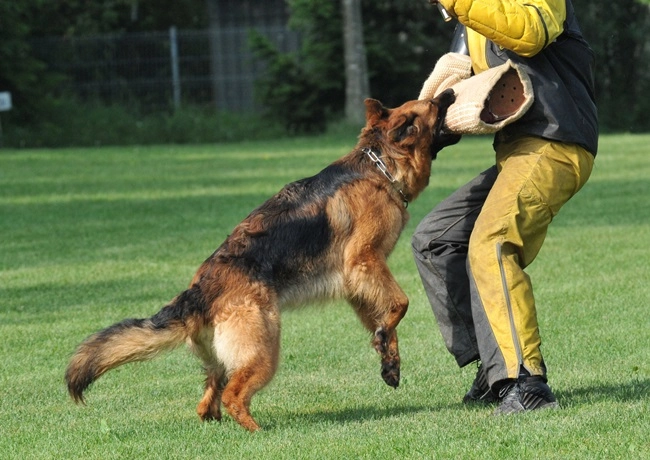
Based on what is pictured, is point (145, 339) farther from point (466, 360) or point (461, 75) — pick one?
point (461, 75)

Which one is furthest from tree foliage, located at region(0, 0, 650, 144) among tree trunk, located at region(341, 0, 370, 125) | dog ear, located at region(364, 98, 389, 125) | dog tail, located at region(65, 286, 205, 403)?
dog tail, located at region(65, 286, 205, 403)

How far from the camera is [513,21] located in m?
5.19

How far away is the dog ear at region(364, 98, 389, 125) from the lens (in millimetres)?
6078

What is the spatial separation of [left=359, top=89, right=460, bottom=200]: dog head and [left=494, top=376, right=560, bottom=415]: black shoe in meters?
1.13

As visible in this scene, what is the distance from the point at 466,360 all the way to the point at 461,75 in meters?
1.43

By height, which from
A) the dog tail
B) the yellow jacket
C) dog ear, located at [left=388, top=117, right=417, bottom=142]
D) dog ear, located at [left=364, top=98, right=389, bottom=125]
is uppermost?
the yellow jacket

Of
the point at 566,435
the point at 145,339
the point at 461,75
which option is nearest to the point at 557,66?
the point at 461,75

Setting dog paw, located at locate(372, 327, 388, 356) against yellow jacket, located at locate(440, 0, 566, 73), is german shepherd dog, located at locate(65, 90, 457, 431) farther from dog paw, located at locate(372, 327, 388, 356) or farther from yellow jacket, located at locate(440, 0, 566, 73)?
yellow jacket, located at locate(440, 0, 566, 73)

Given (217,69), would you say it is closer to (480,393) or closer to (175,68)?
(175,68)

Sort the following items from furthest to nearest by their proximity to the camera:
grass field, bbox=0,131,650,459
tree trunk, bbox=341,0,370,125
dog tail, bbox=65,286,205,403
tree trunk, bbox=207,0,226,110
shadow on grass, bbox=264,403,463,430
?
1. tree trunk, bbox=207,0,226,110
2. tree trunk, bbox=341,0,370,125
3. shadow on grass, bbox=264,403,463,430
4. dog tail, bbox=65,286,205,403
5. grass field, bbox=0,131,650,459

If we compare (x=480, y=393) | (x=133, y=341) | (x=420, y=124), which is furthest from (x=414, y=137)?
A: (x=133, y=341)

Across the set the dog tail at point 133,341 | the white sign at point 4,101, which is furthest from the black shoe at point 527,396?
the white sign at point 4,101

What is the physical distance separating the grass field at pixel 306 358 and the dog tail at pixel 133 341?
0.32 meters

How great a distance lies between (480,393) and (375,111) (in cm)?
151
